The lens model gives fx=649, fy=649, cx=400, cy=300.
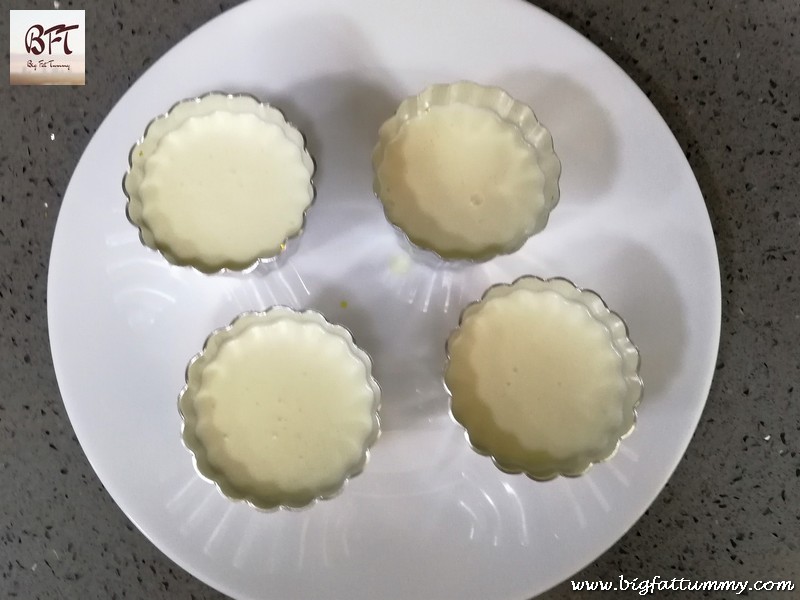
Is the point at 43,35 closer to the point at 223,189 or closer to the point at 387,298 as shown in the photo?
the point at 223,189

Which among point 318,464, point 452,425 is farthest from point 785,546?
point 318,464

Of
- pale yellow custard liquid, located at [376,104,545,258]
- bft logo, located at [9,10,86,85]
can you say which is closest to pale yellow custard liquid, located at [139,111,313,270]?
pale yellow custard liquid, located at [376,104,545,258]

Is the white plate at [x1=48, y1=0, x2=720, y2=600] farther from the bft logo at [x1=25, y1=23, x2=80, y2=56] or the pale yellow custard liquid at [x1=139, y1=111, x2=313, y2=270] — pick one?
the bft logo at [x1=25, y1=23, x2=80, y2=56]

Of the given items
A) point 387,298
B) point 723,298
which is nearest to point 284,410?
point 387,298

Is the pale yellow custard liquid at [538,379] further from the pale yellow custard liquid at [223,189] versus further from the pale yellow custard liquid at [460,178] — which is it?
the pale yellow custard liquid at [223,189]

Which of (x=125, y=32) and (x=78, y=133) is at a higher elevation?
(x=125, y=32)

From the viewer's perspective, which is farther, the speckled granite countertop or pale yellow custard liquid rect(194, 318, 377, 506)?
the speckled granite countertop

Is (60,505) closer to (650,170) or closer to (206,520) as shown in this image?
(206,520)
